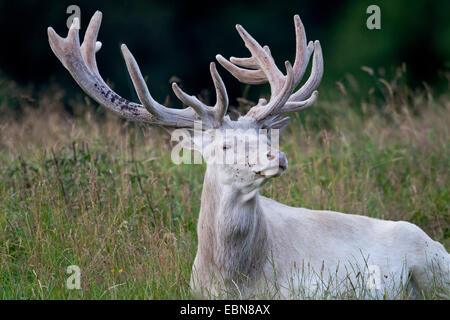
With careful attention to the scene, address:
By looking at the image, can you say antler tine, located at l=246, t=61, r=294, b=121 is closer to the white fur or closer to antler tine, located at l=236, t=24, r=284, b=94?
antler tine, located at l=236, t=24, r=284, b=94

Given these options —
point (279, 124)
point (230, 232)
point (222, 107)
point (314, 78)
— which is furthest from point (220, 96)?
point (314, 78)

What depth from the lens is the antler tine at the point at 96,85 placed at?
4.31m

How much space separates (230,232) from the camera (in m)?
4.07

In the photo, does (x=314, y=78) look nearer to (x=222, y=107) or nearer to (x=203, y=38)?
(x=222, y=107)

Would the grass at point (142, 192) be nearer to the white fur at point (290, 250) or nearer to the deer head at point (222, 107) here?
the white fur at point (290, 250)

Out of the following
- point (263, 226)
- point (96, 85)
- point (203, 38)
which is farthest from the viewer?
point (203, 38)

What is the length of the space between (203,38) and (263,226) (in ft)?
44.1

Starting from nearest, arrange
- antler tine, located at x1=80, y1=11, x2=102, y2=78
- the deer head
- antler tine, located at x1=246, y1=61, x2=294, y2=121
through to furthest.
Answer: the deer head
antler tine, located at x1=246, y1=61, x2=294, y2=121
antler tine, located at x1=80, y1=11, x2=102, y2=78

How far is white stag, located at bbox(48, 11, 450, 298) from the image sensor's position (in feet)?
13.3

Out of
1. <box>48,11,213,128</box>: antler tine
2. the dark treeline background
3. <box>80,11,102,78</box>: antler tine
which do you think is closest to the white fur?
<box>48,11,213,128</box>: antler tine

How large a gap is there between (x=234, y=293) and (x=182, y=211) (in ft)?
5.43

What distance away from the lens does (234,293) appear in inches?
161

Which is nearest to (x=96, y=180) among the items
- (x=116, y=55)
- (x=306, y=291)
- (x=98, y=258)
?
(x=98, y=258)

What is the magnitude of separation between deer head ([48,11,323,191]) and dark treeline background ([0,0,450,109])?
11.1 meters
